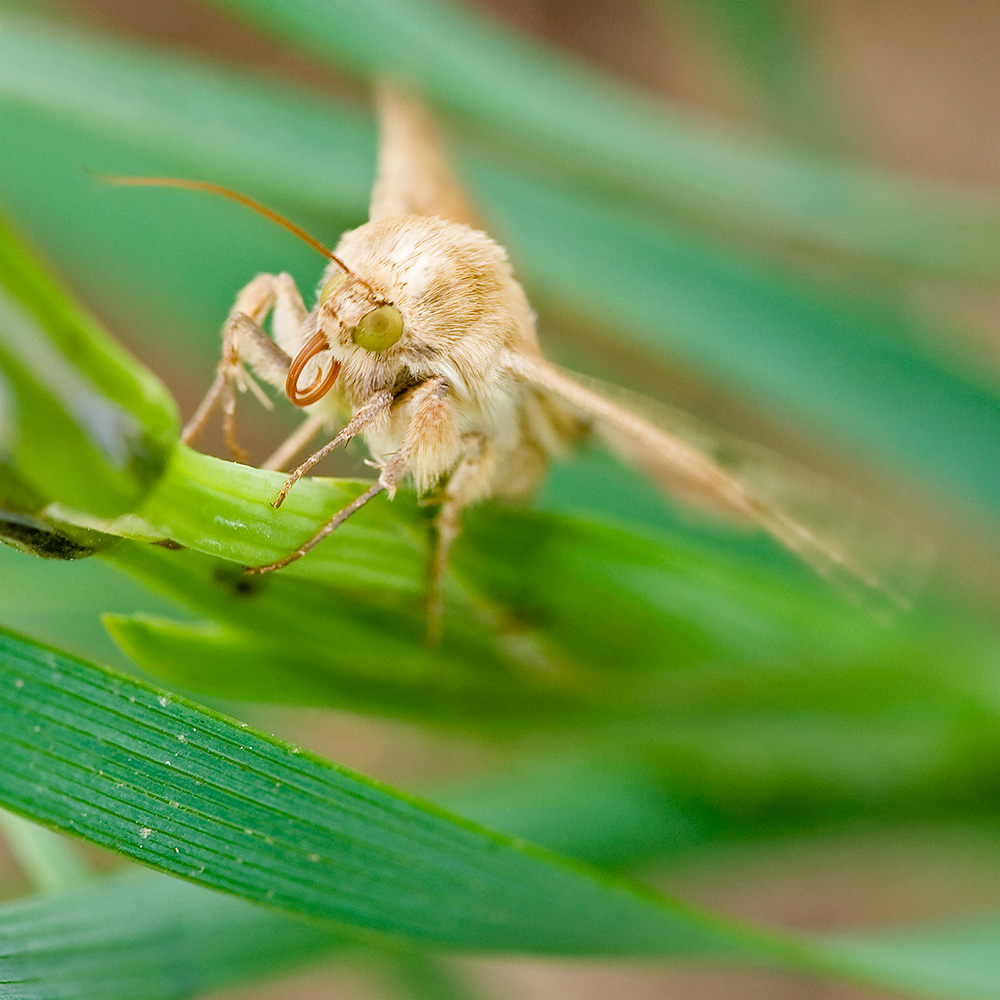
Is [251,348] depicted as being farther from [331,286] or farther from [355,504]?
[355,504]

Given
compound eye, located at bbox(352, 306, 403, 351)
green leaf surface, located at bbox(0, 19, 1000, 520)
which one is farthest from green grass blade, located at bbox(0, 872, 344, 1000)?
green leaf surface, located at bbox(0, 19, 1000, 520)

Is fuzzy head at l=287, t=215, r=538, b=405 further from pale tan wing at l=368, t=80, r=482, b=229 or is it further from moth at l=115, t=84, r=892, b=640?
pale tan wing at l=368, t=80, r=482, b=229

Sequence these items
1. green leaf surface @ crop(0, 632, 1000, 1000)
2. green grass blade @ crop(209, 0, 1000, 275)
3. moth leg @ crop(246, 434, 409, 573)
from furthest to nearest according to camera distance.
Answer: green grass blade @ crop(209, 0, 1000, 275), moth leg @ crop(246, 434, 409, 573), green leaf surface @ crop(0, 632, 1000, 1000)

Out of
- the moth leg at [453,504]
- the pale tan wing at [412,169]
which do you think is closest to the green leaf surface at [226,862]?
the moth leg at [453,504]

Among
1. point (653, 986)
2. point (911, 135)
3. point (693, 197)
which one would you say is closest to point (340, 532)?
point (693, 197)

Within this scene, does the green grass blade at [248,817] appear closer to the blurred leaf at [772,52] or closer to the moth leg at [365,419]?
the moth leg at [365,419]

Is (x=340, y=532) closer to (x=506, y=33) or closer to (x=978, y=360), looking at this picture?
(x=506, y=33)

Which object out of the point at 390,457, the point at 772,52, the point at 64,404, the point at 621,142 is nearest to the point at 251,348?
the point at 390,457
